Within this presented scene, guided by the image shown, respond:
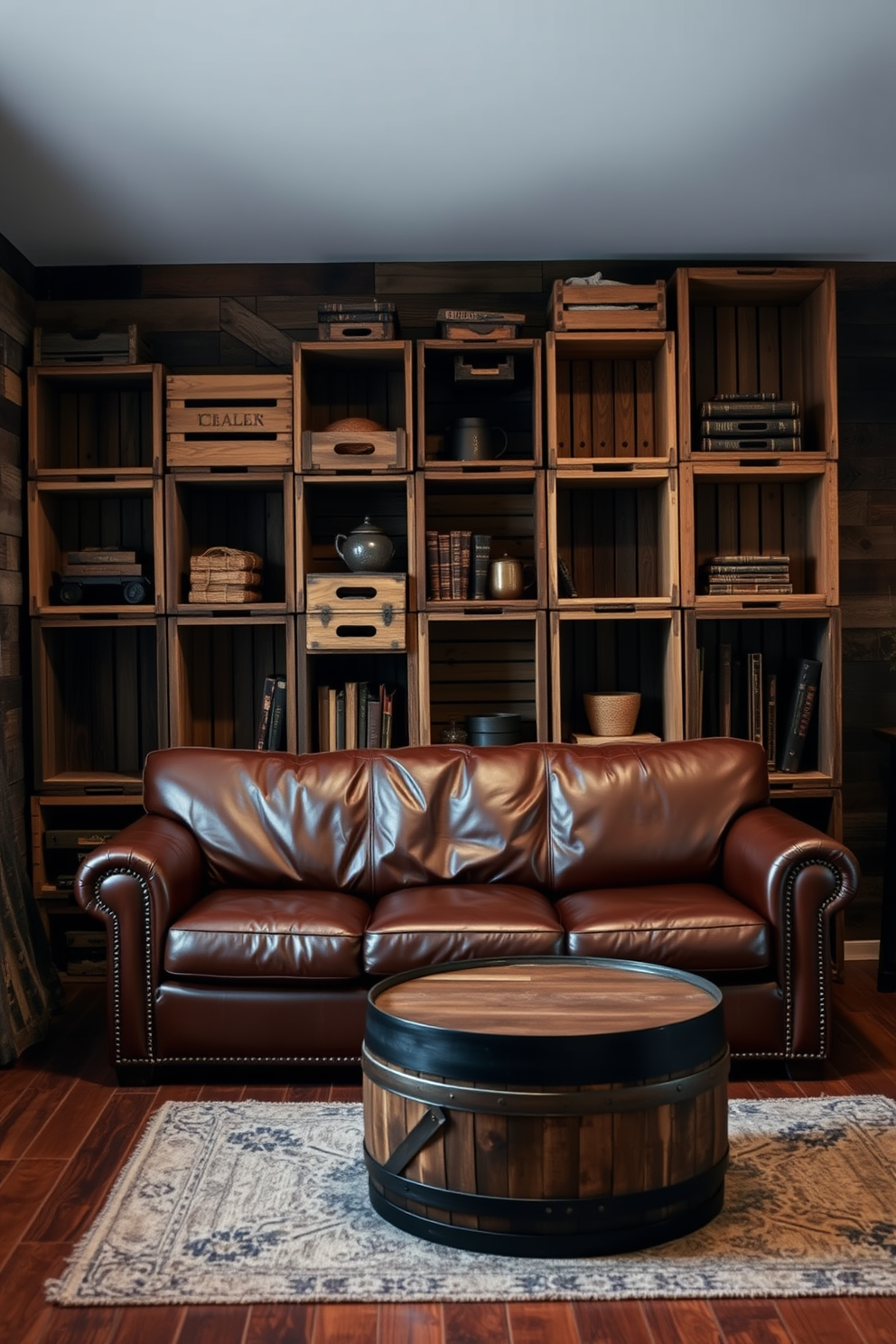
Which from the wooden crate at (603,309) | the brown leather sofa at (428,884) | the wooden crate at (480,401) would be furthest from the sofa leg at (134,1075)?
the wooden crate at (603,309)

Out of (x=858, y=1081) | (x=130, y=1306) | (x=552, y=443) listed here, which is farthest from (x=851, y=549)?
(x=130, y=1306)

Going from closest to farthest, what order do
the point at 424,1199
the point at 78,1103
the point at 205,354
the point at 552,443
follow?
1. the point at 424,1199
2. the point at 78,1103
3. the point at 552,443
4. the point at 205,354

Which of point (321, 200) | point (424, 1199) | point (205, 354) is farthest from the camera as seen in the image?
point (205, 354)

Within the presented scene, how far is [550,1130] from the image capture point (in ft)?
7.66

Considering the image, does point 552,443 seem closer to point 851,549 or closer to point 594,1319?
point 851,549

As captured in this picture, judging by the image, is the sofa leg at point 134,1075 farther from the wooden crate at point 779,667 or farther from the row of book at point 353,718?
the wooden crate at point 779,667

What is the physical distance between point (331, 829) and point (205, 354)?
6.81ft

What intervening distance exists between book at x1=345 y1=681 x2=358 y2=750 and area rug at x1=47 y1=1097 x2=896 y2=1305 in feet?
5.85

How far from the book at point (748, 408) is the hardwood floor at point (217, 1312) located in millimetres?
2437

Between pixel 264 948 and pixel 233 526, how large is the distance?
2069 mm

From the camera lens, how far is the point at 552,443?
4.52 metres

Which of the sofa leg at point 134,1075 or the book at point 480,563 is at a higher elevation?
the book at point 480,563

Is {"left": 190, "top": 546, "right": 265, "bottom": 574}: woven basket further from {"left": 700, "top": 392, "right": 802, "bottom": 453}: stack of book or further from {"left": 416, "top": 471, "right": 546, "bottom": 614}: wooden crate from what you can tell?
{"left": 700, "top": 392, "right": 802, "bottom": 453}: stack of book

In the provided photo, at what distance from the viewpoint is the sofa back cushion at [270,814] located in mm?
3934
